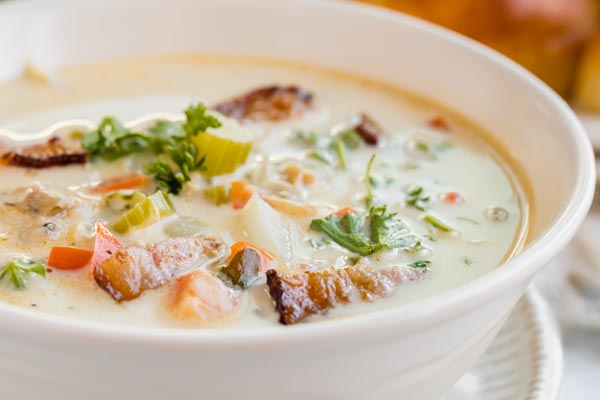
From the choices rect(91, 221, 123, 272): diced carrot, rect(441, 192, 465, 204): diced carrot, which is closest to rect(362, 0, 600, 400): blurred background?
rect(441, 192, 465, 204): diced carrot

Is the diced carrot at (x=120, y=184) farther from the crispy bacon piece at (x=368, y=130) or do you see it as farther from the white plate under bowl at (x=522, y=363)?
the white plate under bowl at (x=522, y=363)

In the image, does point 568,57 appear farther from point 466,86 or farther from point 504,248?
point 504,248

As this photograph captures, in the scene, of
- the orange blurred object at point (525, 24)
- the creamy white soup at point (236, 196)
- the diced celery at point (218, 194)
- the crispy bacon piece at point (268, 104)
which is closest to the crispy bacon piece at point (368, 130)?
the creamy white soup at point (236, 196)

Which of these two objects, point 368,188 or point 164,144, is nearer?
point 368,188

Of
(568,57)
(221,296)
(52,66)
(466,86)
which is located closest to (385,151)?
(466,86)

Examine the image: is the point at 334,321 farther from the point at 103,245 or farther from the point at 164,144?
the point at 164,144

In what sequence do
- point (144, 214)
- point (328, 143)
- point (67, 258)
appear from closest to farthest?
1. point (67, 258)
2. point (144, 214)
3. point (328, 143)

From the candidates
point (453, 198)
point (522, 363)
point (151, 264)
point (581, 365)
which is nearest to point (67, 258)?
point (151, 264)
